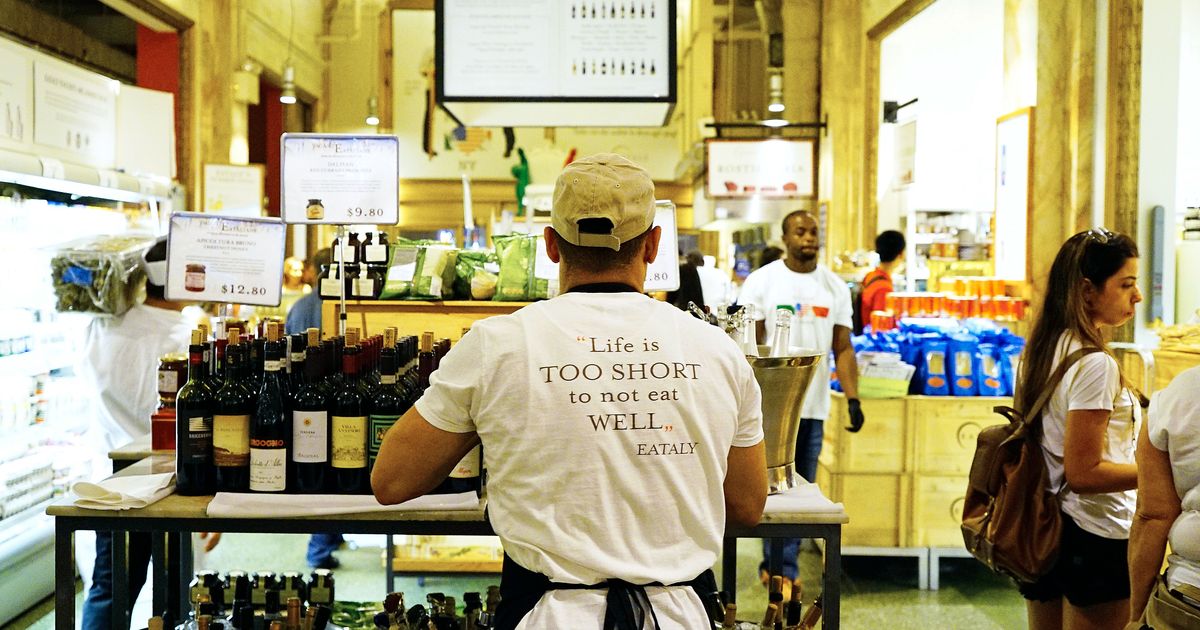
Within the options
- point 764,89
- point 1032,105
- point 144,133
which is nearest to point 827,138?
point 764,89

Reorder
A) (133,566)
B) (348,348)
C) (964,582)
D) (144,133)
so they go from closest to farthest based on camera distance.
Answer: (348,348)
(133,566)
(964,582)
(144,133)

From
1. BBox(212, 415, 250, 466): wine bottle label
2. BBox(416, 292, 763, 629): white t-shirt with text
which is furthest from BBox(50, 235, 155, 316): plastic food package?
BBox(416, 292, 763, 629): white t-shirt with text

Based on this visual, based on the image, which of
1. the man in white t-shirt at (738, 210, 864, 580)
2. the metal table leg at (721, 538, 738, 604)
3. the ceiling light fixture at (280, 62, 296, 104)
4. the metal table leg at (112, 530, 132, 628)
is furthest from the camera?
the ceiling light fixture at (280, 62, 296, 104)

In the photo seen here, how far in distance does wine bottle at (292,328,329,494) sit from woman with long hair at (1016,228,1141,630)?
6.32 feet

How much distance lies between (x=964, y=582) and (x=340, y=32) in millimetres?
12155

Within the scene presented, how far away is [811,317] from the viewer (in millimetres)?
4746

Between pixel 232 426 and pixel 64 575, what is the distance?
1.62 ft

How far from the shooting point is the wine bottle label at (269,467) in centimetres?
231

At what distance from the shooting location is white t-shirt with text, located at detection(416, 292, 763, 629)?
5.21 feet

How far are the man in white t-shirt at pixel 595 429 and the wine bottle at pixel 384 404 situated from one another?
60 centimetres

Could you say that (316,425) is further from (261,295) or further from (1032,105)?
(1032,105)

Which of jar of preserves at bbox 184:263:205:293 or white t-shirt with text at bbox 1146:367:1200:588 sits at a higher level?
jar of preserves at bbox 184:263:205:293

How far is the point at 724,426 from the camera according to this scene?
1.68 meters

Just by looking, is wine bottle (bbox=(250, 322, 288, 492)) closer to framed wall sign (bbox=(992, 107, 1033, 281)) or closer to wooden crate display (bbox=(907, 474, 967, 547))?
wooden crate display (bbox=(907, 474, 967, 547))
